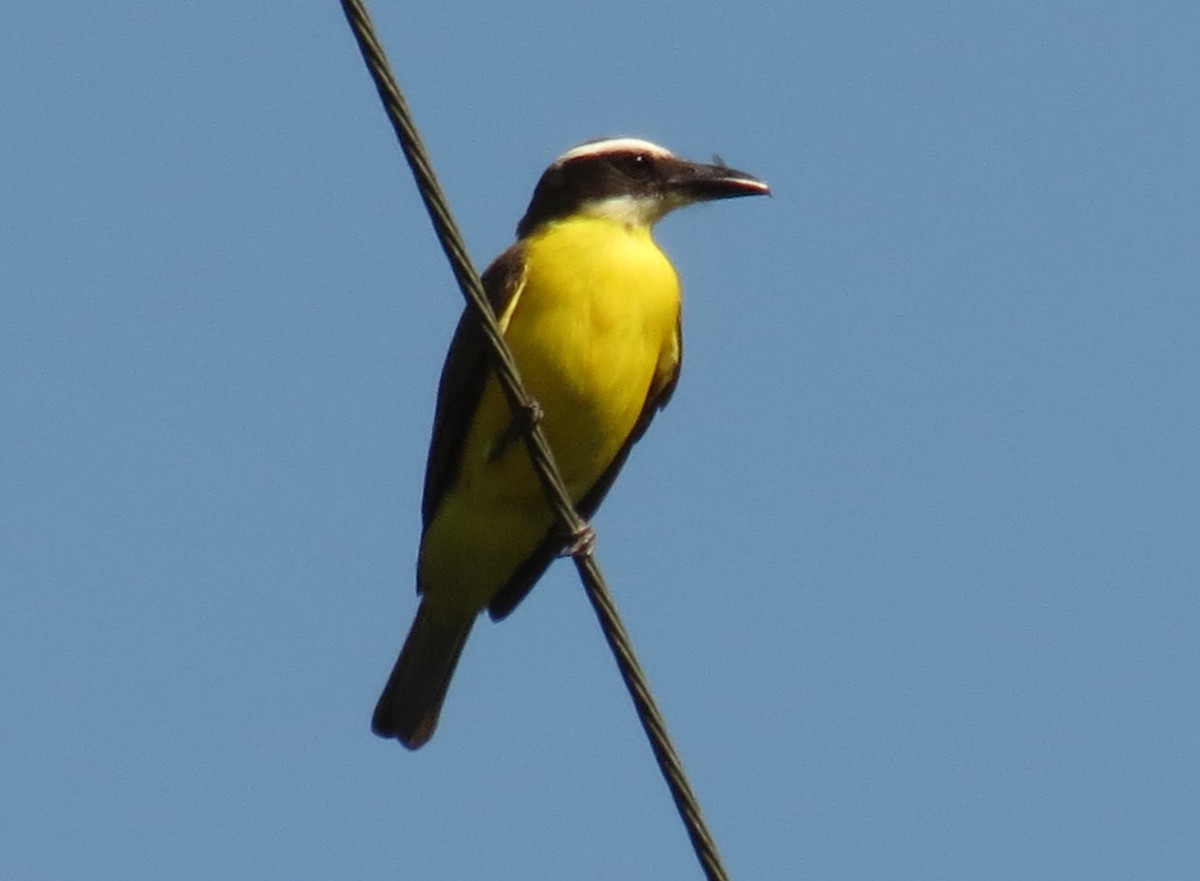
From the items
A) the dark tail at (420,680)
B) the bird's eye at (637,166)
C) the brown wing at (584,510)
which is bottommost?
the dark tail at (420,680)

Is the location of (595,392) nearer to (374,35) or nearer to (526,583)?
(526,583)

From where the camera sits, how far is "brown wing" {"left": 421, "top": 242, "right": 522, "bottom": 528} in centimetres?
683

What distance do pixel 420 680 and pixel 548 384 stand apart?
1.64 metres

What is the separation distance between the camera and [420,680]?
7887mm

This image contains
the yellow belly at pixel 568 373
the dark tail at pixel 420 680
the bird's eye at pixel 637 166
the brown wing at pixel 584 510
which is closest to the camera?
the yellow belly at pixel 568 373

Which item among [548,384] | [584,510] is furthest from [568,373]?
[584,510]

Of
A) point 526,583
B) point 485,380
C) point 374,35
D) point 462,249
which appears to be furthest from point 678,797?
point 526,583

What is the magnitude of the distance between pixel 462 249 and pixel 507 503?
290cm

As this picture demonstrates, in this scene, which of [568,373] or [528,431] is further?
[568,373]

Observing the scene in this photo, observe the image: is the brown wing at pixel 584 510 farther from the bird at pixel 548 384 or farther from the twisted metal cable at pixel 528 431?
the twisted metal cable at pixel 528 431

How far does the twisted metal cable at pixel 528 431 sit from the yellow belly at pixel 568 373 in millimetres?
1856

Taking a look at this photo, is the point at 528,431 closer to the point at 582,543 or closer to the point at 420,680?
the point at 582,543

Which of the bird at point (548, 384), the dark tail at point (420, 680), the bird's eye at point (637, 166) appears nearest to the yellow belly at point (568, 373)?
the bird at point (548, 384)

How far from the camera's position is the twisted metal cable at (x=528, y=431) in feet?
13.3
